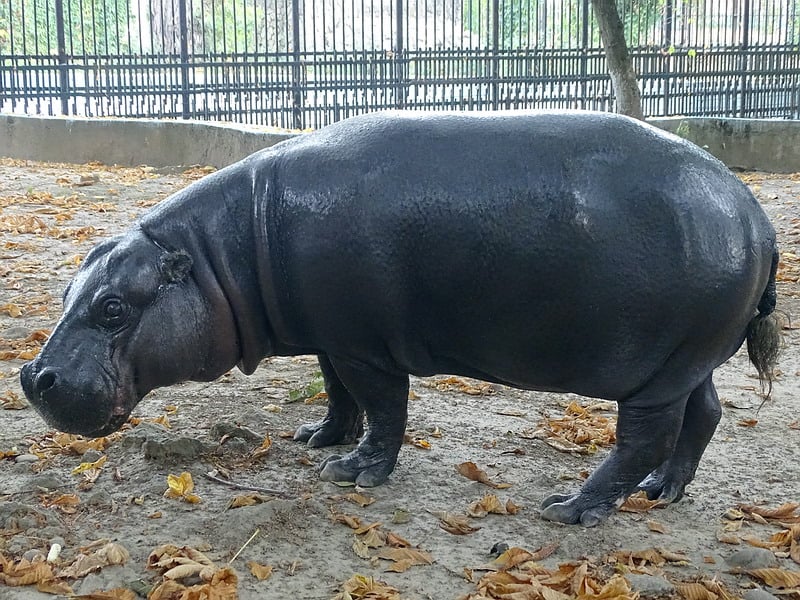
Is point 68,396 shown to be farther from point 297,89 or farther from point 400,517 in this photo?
point 297,89

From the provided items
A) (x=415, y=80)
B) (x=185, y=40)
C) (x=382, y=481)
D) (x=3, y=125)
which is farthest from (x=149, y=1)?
(x=382, y=481)

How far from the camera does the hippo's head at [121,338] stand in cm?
312

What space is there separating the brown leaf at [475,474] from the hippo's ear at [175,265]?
1175mm

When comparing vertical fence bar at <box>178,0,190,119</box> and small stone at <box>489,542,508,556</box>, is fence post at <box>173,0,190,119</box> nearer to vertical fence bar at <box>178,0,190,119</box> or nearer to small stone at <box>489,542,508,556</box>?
vertical fence bar at <box>178,0,190,119</box>

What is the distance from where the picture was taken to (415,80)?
14547 mm

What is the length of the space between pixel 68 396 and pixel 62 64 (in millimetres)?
11143

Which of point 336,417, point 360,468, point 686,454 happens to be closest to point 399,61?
point 336,417

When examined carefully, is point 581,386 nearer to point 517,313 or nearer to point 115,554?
point 517,313

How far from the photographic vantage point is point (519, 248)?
310cm

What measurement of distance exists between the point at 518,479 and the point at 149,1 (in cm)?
1185

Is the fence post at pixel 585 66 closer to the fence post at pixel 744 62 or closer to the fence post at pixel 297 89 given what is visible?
the fence post at pixel 744 62

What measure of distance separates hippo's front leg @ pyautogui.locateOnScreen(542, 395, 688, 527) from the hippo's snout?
1.39 meters

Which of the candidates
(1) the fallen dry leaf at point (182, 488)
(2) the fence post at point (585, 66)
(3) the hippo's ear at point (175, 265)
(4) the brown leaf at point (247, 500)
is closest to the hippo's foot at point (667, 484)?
(4) the brown leaf at point (247, 500)

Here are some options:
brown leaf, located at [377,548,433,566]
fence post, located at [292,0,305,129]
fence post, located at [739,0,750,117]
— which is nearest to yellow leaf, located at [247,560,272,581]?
brown leaf, located at [377,548,433,566]
